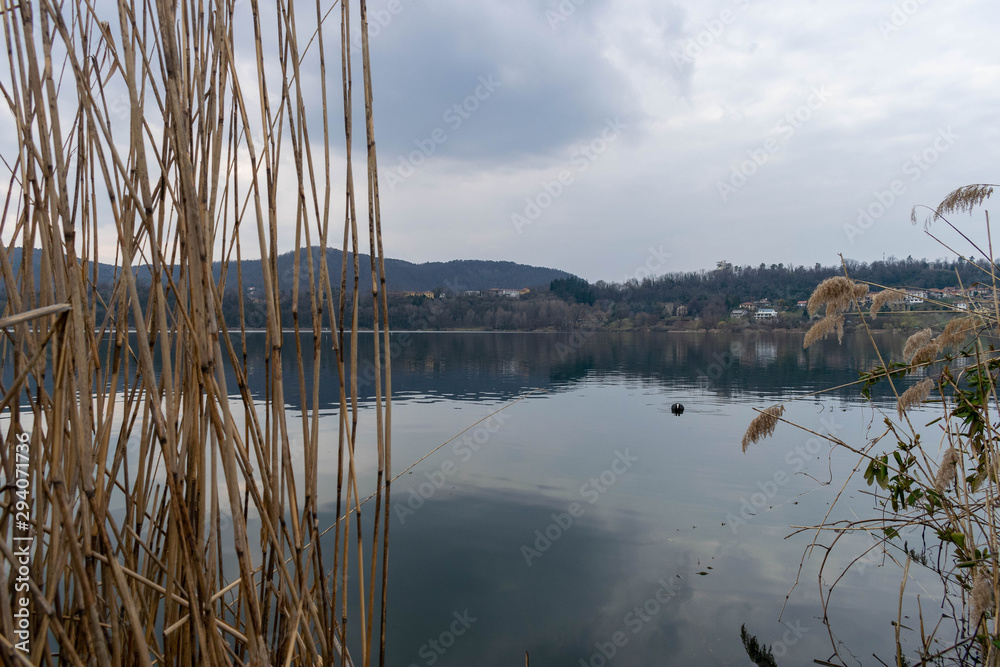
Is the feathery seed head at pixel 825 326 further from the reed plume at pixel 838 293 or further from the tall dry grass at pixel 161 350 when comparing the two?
the tall dry grass at pixel 161 350

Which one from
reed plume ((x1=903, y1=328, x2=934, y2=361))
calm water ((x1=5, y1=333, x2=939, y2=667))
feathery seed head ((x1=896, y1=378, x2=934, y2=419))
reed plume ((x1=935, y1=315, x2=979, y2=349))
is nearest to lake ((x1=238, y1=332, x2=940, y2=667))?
calm water ((x1=5, y1=333, x2=939, y2=667))

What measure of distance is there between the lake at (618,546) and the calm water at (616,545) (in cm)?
2

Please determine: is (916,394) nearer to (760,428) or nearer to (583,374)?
(760,428)

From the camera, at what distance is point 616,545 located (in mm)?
5305

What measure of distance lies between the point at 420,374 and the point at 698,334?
4332 cm

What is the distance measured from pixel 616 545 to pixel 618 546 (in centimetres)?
2

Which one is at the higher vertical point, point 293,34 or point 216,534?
point 293,34

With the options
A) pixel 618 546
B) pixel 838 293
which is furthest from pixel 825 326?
pixel 618 546

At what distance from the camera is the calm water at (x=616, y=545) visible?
151 inches

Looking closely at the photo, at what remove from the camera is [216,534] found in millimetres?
1160

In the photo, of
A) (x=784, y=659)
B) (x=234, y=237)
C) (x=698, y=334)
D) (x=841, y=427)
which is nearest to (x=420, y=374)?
(x=841, y=427)

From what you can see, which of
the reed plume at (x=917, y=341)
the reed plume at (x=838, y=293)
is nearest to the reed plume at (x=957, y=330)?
the reed plume at (x=917, y=341)

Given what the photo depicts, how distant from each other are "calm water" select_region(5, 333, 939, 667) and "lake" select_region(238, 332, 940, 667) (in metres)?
0.02

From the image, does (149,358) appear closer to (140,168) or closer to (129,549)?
(140,168)
